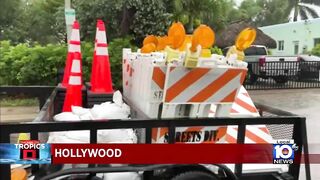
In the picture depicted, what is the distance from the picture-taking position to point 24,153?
251cm

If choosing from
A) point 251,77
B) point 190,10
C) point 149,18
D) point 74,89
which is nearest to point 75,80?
point 74,89

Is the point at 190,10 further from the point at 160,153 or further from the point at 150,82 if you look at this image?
the point at 160,153

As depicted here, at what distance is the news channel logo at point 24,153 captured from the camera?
8.21ft

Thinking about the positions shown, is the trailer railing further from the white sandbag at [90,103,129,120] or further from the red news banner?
the red news banner

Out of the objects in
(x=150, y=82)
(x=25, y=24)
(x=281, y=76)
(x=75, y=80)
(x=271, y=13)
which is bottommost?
(x=281, y=76)

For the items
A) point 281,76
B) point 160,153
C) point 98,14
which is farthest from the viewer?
point 281,76

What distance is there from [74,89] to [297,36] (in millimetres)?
35866

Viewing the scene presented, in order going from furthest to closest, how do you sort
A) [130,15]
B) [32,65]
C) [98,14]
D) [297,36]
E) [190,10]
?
[297,36], [190,10], [98,14], [130,15], [32,65]

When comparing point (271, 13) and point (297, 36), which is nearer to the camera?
Result: point (297, 36)

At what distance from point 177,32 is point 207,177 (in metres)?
0.97

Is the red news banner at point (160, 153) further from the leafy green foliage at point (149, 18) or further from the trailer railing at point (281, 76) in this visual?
the trailer railing at point (281, 76)

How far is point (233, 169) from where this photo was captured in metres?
3.20

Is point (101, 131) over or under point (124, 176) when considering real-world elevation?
over

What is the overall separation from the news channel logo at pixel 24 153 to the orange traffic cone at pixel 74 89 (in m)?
1.69
